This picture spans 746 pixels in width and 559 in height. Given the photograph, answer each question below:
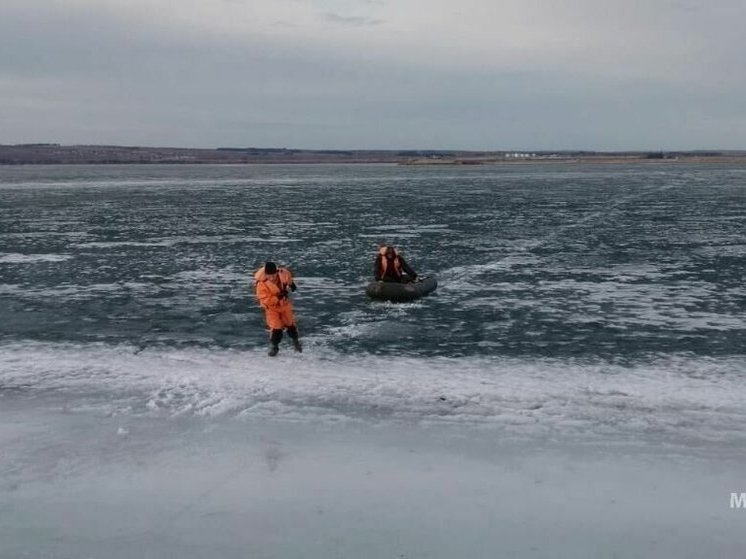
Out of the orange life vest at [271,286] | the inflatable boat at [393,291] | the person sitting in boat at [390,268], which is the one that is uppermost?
the orange life vest at [271,286]

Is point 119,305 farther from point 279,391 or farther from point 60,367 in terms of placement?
point 279,391

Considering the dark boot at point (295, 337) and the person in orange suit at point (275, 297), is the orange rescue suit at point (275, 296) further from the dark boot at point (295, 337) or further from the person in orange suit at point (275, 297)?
the dark boot at point (295, 337)

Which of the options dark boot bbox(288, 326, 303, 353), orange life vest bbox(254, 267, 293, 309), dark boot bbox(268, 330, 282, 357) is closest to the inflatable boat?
dark boot bbox(288, 326, 303, 353)

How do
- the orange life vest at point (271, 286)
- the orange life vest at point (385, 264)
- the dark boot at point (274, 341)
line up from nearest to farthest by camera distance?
the orange life vest at point (271, 286), the dark boot at point (274, 341), the orange life vest at point (385, 264)

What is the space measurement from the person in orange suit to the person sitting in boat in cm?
428

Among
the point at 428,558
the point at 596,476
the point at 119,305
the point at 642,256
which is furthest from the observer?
the point at 642,256

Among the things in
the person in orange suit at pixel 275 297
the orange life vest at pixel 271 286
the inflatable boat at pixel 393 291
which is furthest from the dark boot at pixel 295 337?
the inflatable boat at pixel 393 291

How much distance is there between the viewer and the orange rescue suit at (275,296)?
10641 mm

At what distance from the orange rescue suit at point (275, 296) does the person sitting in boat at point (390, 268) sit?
14.5 ft

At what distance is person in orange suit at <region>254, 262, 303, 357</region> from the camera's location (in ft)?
34.9

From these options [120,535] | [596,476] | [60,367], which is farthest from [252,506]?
[60,367]

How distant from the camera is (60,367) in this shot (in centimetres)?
1062

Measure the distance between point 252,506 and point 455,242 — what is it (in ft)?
67.7

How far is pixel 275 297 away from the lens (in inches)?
424
